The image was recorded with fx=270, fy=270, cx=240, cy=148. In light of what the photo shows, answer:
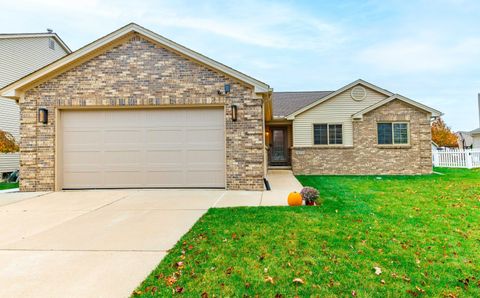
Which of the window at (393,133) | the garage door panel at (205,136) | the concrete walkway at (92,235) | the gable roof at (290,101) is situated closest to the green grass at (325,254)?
the concrete walkway at (92,235)

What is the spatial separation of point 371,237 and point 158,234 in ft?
10.7

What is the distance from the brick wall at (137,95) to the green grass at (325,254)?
3030 mm

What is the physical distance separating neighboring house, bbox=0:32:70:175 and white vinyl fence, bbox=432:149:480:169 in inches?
1000

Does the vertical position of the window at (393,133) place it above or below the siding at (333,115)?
below

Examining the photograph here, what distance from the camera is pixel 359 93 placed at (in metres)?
14.8

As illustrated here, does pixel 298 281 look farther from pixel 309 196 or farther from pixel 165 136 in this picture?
pixel 165 136

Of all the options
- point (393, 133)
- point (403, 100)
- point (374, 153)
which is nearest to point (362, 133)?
point (374, 153)

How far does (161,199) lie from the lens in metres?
7.14

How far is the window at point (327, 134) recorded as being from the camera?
48.4ft

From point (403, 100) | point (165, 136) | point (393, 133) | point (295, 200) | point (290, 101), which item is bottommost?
point (295, 200)

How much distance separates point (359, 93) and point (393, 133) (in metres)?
2.76

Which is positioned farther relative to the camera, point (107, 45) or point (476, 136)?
point (476, 136)

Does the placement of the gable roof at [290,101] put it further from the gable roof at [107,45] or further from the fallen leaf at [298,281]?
the fallen leaf at [298,281]

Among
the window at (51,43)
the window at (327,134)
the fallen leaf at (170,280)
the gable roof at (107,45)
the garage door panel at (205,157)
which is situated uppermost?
the window at (51,43)
